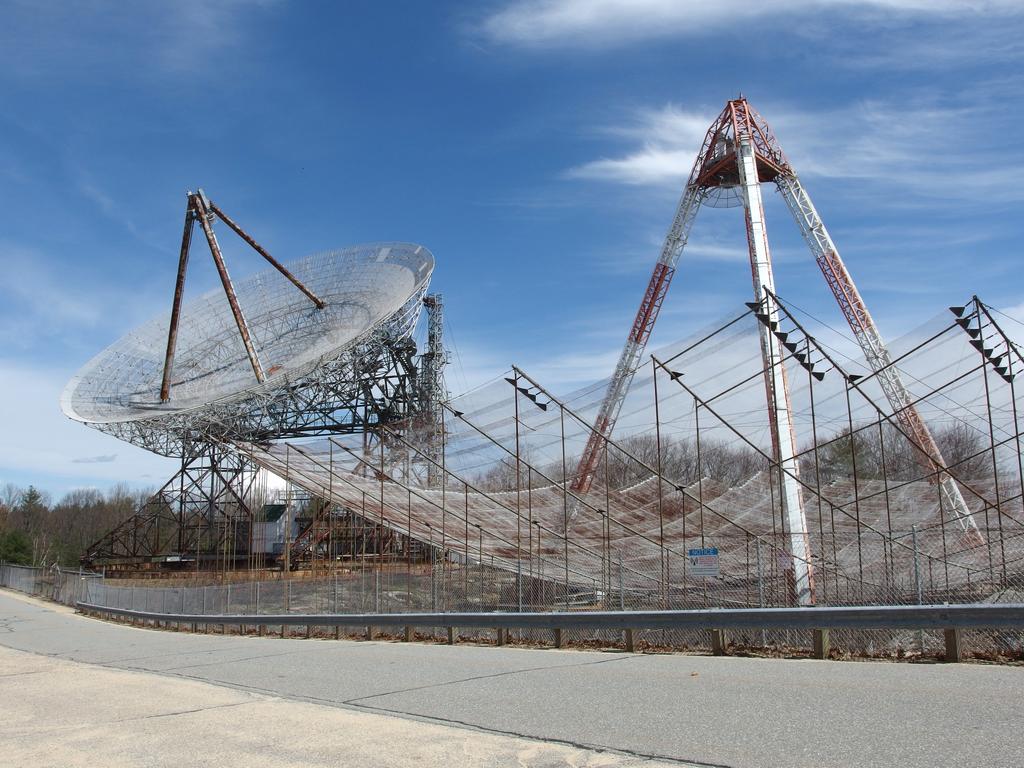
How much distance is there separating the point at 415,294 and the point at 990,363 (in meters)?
24.7

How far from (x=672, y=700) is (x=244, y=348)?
41.7 meters

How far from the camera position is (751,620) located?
1142 centimetres

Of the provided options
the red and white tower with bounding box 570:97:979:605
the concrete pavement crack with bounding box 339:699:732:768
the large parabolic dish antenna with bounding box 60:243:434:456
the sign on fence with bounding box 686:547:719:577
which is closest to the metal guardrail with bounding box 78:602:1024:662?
the sign on fence with bounding box 686:547:719:577

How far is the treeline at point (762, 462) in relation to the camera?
107 ft

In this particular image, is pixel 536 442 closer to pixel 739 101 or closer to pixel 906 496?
pixel 906 496

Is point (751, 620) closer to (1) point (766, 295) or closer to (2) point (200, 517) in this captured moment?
(1) point (766, 295)

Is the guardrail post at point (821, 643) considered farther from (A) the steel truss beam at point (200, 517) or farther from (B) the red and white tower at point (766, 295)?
(A) the steel truss beam at point (200, 517)

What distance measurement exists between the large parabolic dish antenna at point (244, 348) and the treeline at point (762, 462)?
9.98 m

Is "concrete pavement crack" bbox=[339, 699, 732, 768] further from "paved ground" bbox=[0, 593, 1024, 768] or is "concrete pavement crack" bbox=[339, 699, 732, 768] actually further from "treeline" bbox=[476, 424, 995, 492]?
"treeline" bbox=[476, 424, 995, 492]

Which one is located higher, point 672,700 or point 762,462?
point 762,462

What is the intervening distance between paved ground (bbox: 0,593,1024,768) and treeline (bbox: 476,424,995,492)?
63.0ft

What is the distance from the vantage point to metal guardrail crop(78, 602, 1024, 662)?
959 centimetres

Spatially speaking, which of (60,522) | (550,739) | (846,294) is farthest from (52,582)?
(60,522)

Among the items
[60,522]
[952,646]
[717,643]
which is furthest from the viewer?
[60,522]
